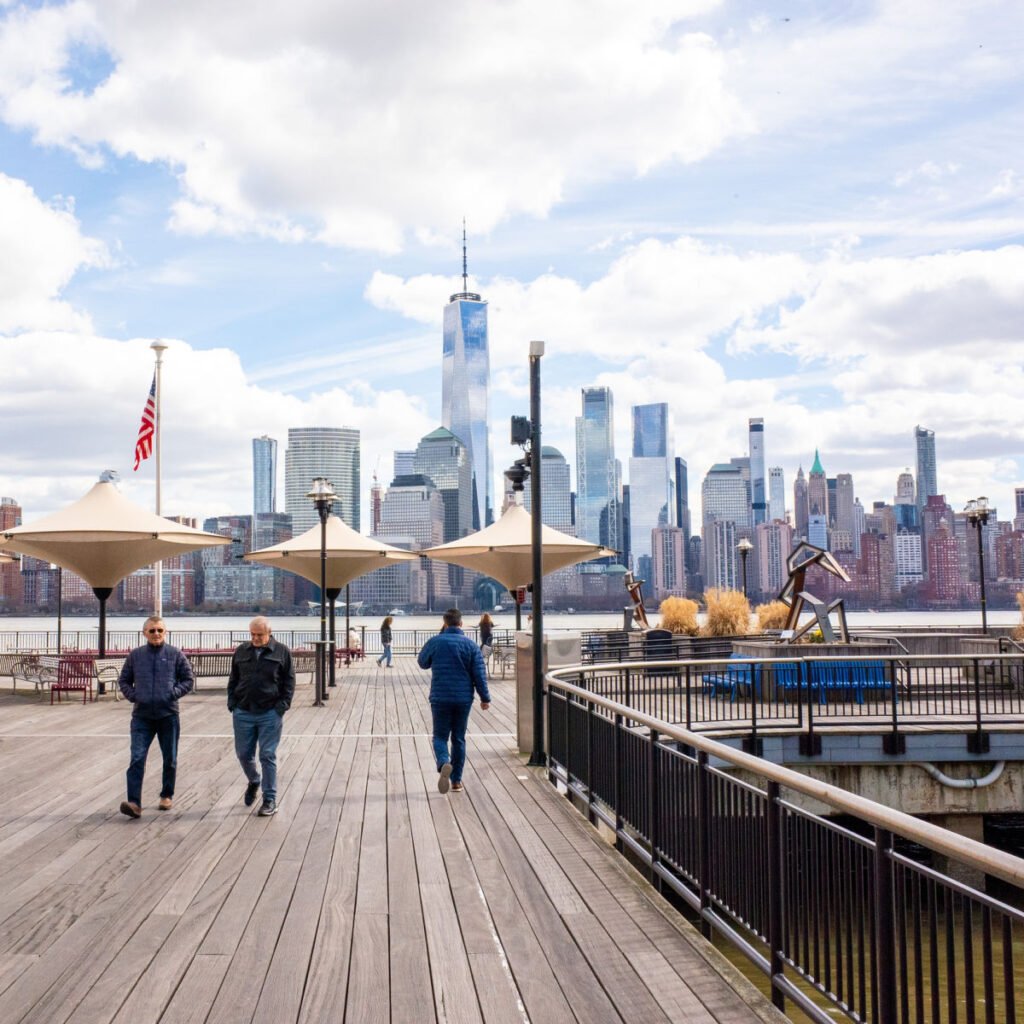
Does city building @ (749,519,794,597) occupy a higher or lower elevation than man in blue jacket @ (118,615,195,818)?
higher

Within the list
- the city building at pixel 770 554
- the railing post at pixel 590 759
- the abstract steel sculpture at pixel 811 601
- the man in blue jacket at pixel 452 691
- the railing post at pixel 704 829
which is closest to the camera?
the railing post at pixel 704 829

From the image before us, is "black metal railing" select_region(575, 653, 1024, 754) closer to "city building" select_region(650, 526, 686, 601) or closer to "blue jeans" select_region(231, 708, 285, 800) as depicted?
"blue jeans" select_region(231, 708, 285, 800)

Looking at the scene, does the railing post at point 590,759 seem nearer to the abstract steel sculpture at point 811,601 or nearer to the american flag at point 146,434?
the abstract steel sculpture at point 811,601

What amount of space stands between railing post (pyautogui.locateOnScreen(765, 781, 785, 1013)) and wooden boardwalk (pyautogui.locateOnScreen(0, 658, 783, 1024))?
133 mm

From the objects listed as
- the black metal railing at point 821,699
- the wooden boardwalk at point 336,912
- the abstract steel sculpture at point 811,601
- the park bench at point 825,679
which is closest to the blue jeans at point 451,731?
the wooden boardwalk at point 336,912

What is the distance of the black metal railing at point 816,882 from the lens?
303 cm

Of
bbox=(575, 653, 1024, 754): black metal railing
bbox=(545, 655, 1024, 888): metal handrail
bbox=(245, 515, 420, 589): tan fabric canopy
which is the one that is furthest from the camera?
bbox=(245, 515, 420, 589): tan fabric canopy

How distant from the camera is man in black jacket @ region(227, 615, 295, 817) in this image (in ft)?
26.9

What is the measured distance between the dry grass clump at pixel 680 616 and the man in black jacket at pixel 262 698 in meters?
21.2

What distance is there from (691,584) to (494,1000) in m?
145

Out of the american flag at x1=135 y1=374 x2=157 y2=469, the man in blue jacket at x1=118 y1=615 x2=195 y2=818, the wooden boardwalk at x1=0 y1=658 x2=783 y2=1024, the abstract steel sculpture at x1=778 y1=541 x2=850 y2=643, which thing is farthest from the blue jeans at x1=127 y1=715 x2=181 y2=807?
the american flag at x1=135 y1=374 x2=157 y2=469

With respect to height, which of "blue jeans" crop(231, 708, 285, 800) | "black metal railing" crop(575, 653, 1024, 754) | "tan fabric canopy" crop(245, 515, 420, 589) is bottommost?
"black metal railing" crop(575, 653, 1024, 754)

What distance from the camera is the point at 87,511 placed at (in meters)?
20.2

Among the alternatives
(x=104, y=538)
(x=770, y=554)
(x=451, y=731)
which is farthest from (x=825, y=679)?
(x=770, y=554)
